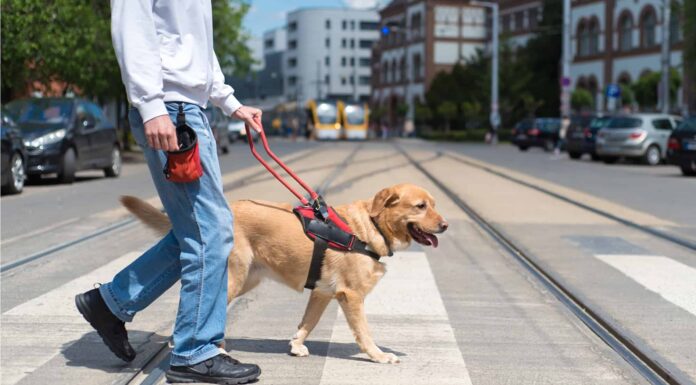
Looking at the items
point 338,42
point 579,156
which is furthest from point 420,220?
point 338,42

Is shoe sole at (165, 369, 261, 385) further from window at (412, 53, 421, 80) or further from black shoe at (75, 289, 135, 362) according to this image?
window at (412, 53, 421, 80)

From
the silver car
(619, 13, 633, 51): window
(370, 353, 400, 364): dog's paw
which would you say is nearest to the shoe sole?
(370, 353, 400, 364): dog's paw

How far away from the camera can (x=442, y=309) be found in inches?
257

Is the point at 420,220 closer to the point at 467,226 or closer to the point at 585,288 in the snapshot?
the point at 585,288

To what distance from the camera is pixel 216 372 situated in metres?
4.45

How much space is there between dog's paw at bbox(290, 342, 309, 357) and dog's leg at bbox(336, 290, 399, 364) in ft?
1.14

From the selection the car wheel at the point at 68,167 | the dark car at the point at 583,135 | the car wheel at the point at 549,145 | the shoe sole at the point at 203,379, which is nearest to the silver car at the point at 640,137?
the dark car at the point at 583,135

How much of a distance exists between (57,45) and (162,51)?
66.1ft

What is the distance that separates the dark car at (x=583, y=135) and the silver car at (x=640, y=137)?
137 centimetres

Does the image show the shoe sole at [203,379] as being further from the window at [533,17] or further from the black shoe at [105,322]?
the window at [533,17]

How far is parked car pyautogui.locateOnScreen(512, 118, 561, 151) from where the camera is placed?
45.7 meters

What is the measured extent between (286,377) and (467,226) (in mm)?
7237

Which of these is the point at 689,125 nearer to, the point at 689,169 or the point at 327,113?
the point at 689,169

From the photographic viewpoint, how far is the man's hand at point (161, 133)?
409 cm
